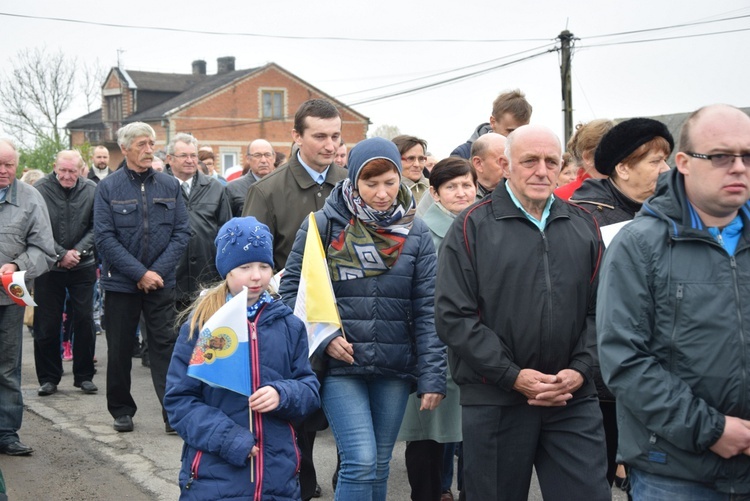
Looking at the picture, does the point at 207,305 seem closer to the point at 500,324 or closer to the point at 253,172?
the point at 500,324

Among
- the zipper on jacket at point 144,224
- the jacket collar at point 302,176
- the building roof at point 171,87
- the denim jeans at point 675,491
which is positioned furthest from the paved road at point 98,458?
the building roof at point 171,87

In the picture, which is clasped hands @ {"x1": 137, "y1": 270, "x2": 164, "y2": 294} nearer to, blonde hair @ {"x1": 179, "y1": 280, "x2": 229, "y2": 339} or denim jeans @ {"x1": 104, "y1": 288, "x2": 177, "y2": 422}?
denim jeans @ {"x1": 104, "y1": 288, "x2": 177, "y2": 422}

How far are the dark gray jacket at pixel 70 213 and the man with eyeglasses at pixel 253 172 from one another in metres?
1.52

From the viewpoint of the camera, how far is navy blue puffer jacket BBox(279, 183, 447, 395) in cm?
478

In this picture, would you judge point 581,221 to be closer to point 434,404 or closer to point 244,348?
point 434,404

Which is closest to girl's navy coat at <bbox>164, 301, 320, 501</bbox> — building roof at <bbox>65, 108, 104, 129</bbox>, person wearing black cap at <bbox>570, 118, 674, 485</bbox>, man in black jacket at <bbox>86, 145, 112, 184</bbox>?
person wearing black cap at <bbox>570, 118, 674, 485</bbox>

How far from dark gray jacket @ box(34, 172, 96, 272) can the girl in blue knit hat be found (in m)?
6.03

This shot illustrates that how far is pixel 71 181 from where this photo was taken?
9.88m

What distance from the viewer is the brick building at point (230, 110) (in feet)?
193

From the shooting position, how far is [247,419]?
4.09m

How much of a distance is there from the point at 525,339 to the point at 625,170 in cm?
153

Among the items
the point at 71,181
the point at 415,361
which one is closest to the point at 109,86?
the point at 71,181

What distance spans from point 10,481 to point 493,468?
406cm

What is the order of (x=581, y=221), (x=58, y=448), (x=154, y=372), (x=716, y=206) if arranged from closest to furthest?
(x=716, y=206), (x=581, y=221), (x=58, y=448), (x=154, y=372)
